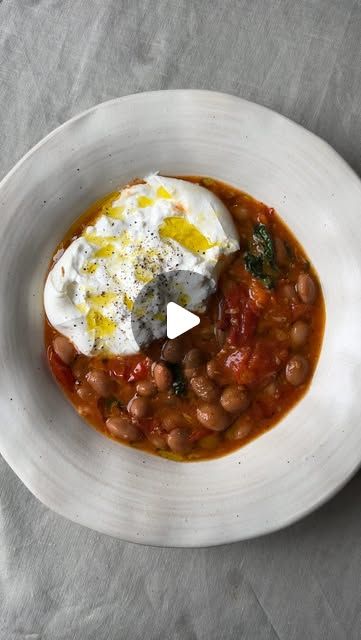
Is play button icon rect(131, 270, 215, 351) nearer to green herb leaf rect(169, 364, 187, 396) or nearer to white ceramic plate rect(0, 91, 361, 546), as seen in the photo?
green herb leaf rect(169, 364, 187, 396)

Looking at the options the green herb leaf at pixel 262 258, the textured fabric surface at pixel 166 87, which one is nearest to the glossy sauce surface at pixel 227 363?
the green herb leaf at pixel 262 258

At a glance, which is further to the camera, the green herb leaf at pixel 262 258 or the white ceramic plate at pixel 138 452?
the green herb leaf at pixel 262 258

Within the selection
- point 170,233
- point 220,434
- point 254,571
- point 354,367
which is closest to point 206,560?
point 254,571

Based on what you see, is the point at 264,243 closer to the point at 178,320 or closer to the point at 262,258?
the point at 262,258

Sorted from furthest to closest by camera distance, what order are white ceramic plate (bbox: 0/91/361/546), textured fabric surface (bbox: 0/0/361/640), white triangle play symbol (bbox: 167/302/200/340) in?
textured fabric surface (bbox: 0/0/361/640) → white triangle play symbol (bbox: 167/302/200/340) → white ceramic plate (bbox: 0/91/361/546)

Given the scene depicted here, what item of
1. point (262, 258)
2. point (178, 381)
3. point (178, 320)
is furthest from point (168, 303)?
point (262, 258)

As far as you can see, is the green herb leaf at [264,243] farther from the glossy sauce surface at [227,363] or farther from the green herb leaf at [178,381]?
the green herb leaf at [178,381]

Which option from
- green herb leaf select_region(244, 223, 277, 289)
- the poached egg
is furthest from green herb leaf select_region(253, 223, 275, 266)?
the poached egg
